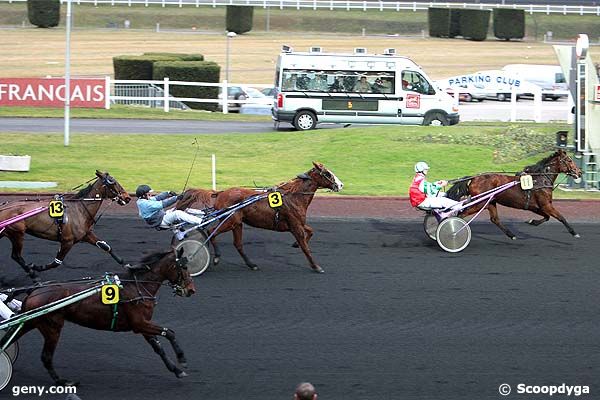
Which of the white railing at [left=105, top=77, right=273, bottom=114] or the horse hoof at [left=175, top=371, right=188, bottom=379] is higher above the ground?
the white railing at [left=105, top=77, right=273, bottom=114]

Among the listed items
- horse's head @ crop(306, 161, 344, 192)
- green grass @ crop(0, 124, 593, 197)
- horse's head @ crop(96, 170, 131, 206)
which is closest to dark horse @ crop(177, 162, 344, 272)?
horse's head @ crop(306, 161, 344, 192)

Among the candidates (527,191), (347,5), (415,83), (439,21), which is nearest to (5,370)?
(527,191)

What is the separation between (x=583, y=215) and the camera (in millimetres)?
17547

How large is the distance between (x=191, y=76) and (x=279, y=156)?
14.1 meters

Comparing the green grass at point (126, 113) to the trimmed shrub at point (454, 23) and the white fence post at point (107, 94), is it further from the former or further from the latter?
the trimmed shrub at point (454, 23)

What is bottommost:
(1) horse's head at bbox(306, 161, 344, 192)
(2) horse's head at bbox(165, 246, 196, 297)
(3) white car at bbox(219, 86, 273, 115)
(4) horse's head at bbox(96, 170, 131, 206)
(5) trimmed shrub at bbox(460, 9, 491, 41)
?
(2) horse's head at bbox(165, 246, 196, 297)

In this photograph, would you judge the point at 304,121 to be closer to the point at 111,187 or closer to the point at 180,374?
the point at 111,187

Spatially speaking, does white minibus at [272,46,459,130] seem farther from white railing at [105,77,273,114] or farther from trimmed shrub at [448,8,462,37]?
trimmed shrub at [448,8,462,37]

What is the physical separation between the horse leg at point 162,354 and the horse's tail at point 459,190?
681 centimetres

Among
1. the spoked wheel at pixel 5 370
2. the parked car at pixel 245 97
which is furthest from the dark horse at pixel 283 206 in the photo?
the parked car at pixel 245 97

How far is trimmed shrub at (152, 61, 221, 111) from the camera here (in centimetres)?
3512

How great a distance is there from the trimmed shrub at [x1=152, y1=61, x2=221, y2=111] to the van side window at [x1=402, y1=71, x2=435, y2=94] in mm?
8580

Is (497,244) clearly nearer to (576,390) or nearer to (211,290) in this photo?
(211,290)

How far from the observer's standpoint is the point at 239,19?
61.5 meters
